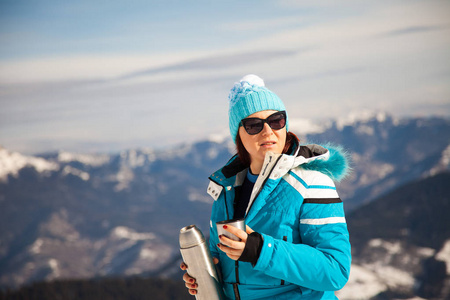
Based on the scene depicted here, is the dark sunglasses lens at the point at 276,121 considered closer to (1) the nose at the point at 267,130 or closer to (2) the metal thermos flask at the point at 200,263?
(1) the nose at the point at 267,130

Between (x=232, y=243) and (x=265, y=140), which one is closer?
(x=232, y=243)

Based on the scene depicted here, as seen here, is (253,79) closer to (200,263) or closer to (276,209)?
(276,209)

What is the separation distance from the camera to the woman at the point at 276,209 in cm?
518

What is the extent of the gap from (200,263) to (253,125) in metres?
1.93

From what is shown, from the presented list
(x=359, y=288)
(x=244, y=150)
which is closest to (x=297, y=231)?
(x=244, y=150)

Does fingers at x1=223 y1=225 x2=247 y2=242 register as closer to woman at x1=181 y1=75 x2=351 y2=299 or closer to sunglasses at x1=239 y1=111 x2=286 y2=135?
woman at x1=181 y1=75 x2=351 y2=299

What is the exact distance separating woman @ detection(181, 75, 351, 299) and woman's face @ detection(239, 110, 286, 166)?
13 millimetres

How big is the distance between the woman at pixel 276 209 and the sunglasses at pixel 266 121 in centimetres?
1

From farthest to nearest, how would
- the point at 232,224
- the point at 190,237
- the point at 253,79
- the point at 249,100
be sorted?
the point at 253,79, the point at 249,100, the point at 190,237, the point at 232,224

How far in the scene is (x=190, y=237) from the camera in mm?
5906

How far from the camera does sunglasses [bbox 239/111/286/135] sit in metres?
6.21

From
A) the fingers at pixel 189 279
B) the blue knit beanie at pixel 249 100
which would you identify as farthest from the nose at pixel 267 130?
the fingers at pixel 189 279

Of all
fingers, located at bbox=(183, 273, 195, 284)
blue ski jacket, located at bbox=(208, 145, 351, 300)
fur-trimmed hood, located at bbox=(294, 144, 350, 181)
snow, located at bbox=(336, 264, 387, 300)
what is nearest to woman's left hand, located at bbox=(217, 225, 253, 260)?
blue ski jacket, located at bbox=(208, 145, 351, 300)

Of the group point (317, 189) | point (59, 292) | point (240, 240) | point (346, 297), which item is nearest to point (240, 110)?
point (317, 189)
